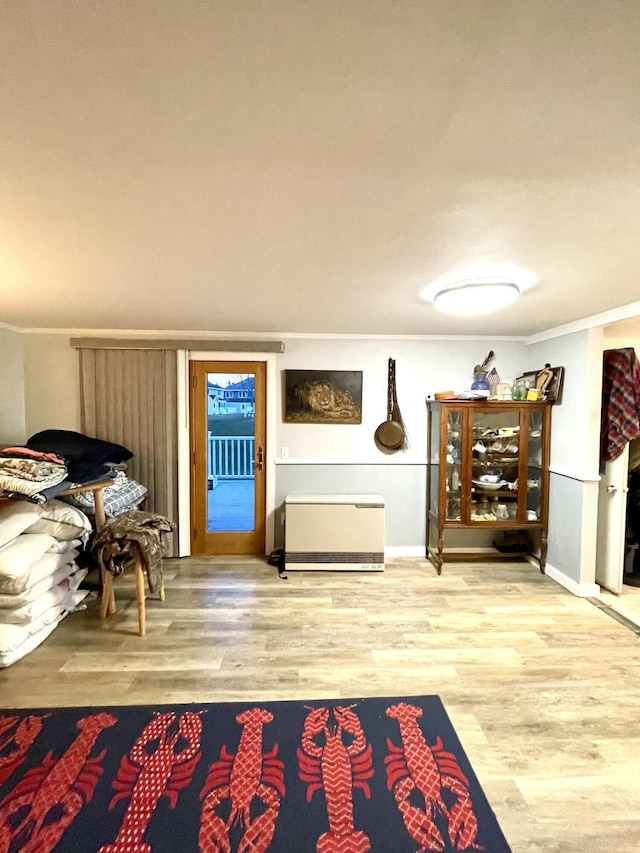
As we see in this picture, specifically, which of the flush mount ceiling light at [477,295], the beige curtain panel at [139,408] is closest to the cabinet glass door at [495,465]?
the flush mount ceiling light at [477,295]

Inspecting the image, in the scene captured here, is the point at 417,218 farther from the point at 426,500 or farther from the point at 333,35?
→ the point at 426,500

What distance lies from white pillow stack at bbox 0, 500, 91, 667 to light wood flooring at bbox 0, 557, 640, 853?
5.0 inches

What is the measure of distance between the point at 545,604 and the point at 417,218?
301 centimetres

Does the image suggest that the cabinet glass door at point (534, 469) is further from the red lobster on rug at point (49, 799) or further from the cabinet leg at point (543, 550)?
A: the red lobster on rug at point (49, 799)

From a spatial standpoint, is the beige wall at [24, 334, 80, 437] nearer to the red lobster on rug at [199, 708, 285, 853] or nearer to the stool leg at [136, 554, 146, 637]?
the stool leg at [136, 554, 146, 637]

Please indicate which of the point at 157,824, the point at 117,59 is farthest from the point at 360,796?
the point at 117,59

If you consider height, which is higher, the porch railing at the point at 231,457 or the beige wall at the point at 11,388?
the beige wall at the point at 11,388

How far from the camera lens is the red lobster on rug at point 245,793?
1371mm

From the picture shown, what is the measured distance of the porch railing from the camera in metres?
3.90

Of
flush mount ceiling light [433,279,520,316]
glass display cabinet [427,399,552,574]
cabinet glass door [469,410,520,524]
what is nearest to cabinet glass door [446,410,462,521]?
glass display cabinet [427,399,552,574]

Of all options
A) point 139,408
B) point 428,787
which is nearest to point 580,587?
point 428,787

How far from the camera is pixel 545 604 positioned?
3.01 meters

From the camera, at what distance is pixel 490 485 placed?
362 centimetres

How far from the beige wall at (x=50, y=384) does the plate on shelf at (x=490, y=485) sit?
385 cm
